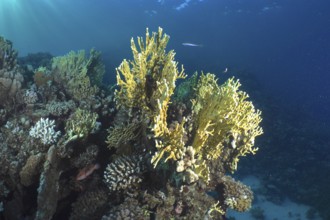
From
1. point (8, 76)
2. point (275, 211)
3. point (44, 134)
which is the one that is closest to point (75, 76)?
point (8, 76)

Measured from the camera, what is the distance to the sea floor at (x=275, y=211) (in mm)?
15617

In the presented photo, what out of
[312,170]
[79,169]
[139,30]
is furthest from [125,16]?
[79,169]

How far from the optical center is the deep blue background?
3997 cm

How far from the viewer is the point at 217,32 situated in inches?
1977

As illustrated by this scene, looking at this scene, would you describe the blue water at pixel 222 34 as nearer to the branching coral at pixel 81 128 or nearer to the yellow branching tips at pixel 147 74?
the branching coral at pixel 81 128

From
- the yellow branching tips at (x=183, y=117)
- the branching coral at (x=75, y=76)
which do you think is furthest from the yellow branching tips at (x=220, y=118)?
the branching coral at (x=75, y=76)

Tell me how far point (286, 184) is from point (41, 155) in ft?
56.6

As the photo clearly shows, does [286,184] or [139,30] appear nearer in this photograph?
[286,184]

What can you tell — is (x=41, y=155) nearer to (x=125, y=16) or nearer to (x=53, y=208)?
(x=53, y=208)

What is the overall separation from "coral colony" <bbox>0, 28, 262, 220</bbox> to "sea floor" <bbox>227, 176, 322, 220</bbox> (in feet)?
37.1

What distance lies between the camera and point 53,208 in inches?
182

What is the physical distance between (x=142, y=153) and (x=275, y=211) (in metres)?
14.3

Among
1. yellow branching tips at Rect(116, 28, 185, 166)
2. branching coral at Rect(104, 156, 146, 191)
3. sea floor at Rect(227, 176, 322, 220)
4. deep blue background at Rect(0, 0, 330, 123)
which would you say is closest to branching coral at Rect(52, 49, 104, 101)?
yellow branching tips at Rect(116, 28, 185, 166)

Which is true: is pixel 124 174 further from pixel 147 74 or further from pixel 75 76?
pixel 75 76
